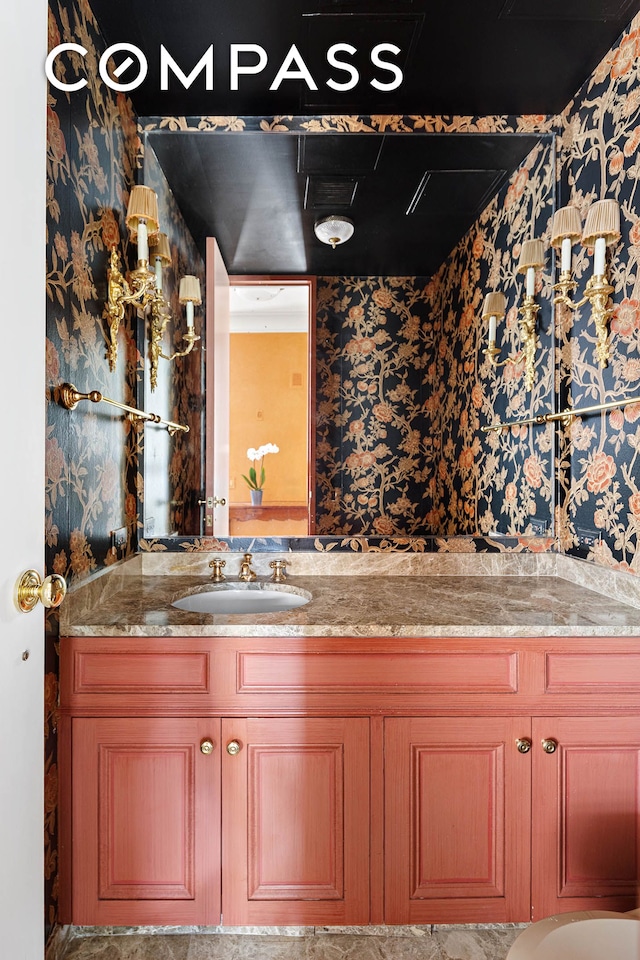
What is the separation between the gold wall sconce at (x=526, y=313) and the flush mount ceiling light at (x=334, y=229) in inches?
21.5

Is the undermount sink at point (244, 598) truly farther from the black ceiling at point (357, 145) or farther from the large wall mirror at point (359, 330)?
the black ceiling at point (357, 145)

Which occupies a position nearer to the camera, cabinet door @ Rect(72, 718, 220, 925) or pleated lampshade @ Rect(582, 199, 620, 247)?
cabinet door @ Rect(72, 718, 220, 925)

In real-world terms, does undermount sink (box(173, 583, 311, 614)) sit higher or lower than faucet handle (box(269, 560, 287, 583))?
lower

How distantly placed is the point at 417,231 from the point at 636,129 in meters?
0.68

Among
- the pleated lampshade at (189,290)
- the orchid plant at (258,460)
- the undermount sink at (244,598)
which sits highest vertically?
the pleated lampshade at (189,290)

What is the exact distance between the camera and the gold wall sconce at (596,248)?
1.60 m

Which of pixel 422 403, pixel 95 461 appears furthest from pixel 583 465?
pixel 95 461

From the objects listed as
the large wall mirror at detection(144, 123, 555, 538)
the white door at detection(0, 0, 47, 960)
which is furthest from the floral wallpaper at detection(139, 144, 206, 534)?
the white door at detection(0, 0, 47, 960)

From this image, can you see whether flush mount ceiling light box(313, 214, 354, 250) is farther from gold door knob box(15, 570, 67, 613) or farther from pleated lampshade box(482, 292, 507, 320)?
gold door knob box(15, 570, 67, 613)

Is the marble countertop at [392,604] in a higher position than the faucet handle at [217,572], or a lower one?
lower

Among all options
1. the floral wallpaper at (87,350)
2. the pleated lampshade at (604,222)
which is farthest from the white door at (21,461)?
the pleated lampshade at (604,222)

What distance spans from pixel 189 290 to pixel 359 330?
63 centimetres

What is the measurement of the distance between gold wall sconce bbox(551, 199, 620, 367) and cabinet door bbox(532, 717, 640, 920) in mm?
1069

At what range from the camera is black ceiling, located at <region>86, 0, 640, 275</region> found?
5.50 feet
